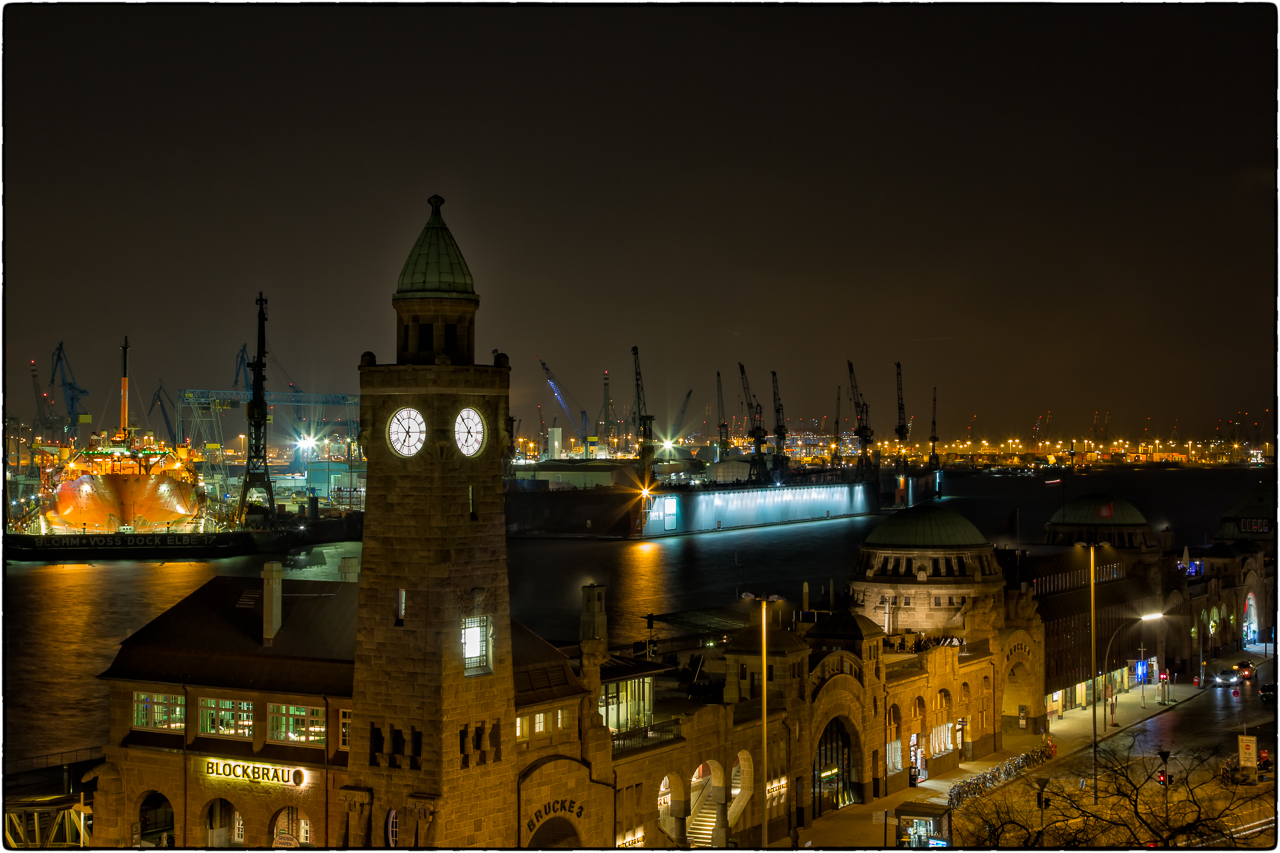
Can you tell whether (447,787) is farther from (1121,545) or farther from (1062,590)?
(1121,545)

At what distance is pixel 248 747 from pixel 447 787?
8525 mm

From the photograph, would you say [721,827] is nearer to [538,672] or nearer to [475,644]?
[538,672]

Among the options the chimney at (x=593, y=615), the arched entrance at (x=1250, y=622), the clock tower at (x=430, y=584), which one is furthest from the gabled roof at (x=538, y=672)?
the arched entrance at (x=1250, y=622)

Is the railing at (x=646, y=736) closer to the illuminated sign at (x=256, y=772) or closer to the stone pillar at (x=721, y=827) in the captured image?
the stone pillar at (x=721, y=827)

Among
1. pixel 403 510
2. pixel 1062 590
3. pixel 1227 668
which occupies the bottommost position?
pixel 1227 668

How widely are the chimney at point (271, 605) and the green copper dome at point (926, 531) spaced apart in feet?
153

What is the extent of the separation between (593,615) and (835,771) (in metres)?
20.2

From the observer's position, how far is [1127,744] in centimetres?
7738

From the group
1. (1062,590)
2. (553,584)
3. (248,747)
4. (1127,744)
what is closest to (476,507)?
(248,747)

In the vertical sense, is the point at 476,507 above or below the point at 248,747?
above

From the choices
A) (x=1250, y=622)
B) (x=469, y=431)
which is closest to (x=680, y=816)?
(x=469, y=431)

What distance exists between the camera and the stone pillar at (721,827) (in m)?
52.5

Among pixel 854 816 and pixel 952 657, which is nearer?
pixel 854 816

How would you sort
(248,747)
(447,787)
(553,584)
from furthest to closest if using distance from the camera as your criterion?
1. (553,584)
2. (248,747)
3. (447,787)
